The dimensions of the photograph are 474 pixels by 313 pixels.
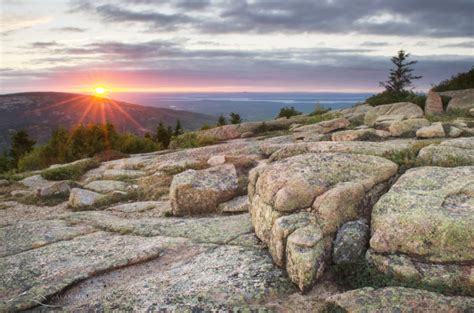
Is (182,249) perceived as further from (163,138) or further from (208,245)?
(163,138)

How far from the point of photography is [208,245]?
10195 mm

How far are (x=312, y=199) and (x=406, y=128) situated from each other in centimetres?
1107

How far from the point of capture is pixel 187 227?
1179 cm

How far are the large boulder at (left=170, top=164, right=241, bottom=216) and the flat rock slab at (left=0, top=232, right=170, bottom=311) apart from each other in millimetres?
2622

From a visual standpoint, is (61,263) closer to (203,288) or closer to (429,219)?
(203,288)

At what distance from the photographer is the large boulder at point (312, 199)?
26.8 feet

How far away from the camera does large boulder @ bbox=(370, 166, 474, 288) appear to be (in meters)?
7.46

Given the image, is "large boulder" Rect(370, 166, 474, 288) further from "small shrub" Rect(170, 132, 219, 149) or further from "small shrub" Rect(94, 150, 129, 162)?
"small shrub" Rect(94, 150, 129, 162)

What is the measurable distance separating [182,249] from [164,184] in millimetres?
9272

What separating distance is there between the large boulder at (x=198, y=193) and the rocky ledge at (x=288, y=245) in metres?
0.04

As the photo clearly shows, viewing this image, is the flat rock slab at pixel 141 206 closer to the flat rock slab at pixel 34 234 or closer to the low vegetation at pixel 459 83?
the flat rock slab at pixel 34 234

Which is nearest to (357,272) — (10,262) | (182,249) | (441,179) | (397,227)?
(397,227)

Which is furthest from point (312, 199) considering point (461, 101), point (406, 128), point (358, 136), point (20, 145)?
point (20, 145)

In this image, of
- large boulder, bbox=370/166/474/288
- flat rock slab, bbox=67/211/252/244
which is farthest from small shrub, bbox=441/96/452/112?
flat rock slab, bbox=67/211/252/244
